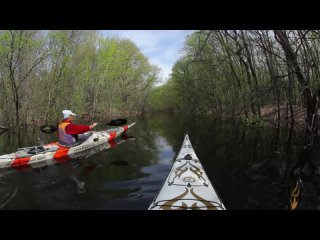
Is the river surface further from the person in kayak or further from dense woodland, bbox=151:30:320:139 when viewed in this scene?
dense woodland, bbox=151:30:320:139

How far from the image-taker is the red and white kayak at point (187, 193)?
15.7 feet

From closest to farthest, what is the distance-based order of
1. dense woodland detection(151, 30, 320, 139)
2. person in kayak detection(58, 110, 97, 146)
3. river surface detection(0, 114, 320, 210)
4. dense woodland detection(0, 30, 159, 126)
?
river surface detection(0, 114, 320, 210) → person in kayak detection(58, 110, 97, 146) → dense woodland detection(151, 30, 320, 139) → dense woodland detection(0, 30, 159, 126)

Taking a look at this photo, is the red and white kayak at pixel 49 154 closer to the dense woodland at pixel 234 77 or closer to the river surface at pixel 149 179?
the river surface at pixel 149 179

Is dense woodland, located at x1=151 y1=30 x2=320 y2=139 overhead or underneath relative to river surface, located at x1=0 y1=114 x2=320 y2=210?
overhead

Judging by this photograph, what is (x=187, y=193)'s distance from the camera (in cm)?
521

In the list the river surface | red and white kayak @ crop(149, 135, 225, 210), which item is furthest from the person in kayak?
red and white kayak @ crop(149, 135, 225, 210)

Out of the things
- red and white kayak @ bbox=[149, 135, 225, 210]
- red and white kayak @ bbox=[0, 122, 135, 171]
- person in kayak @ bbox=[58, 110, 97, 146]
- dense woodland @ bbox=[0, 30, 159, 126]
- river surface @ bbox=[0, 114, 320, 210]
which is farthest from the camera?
dense woodland @ bbox=[0, 30, 159, 126]

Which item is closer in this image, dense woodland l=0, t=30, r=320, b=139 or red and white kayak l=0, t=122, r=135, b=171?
red and white kayak l=0, t=122, r=135, b=171

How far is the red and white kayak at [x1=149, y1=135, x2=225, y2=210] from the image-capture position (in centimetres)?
479

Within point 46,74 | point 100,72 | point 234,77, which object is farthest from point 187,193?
point 234,77

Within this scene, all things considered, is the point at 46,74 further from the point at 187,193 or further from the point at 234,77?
the point at 187,193

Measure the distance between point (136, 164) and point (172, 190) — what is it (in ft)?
14.5
